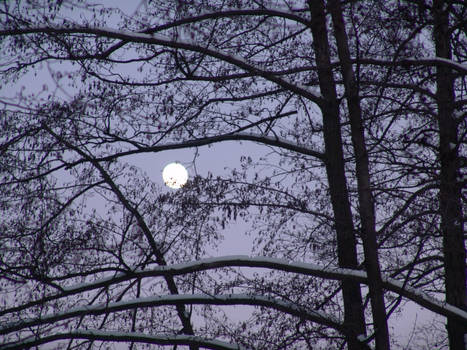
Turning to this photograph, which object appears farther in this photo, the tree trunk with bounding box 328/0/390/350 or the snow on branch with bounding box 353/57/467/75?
the snow on branch with bounding box 353/57/467/75

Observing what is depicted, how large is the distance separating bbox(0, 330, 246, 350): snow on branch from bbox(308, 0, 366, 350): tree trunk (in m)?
1.56

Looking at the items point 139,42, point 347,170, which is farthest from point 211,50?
point 347,170

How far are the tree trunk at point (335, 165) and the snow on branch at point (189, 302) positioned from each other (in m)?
0.48

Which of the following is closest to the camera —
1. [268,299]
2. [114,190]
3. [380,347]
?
[380,347]

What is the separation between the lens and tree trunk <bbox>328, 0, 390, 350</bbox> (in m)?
5.61

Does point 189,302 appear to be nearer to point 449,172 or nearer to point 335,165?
point 335,165

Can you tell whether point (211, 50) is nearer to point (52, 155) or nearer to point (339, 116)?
point (339, 116)

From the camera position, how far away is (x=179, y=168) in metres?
7.73

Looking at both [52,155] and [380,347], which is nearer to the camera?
[380,347]

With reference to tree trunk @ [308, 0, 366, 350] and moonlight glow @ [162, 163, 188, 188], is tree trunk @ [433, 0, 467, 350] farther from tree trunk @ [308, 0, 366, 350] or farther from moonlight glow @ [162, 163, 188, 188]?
moonlight glow @ [162, 163, 188, 188]

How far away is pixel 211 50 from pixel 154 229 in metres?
3.23

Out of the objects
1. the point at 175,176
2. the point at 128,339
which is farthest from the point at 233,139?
the point at 128,339

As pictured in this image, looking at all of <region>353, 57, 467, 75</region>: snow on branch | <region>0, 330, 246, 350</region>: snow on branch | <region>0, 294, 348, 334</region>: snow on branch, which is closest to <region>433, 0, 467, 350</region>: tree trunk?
<region>353, 57, 467, 75</region>: snow on branch

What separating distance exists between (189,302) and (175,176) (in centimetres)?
185
